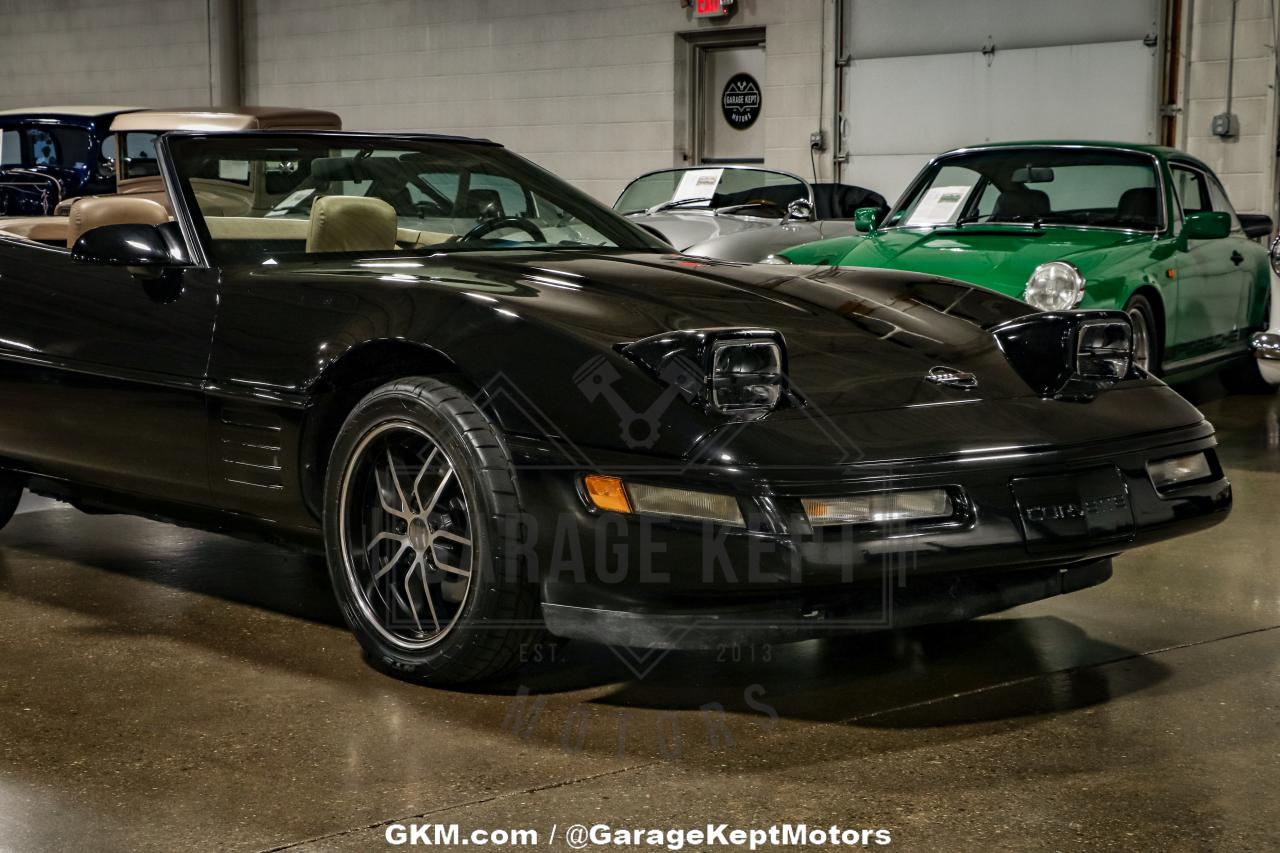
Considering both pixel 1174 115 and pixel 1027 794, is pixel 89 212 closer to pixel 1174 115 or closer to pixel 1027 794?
pixel 1027 794

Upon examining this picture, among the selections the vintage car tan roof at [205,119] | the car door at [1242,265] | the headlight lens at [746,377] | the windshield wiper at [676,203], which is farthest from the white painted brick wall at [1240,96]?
the headlight lens at [746,377]

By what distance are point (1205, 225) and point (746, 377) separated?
15.9 feet

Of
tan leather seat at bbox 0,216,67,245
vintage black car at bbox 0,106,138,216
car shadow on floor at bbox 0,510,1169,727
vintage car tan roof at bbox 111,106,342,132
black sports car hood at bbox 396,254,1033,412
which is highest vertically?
vintage car tan roof at bbox 111,106,342,132

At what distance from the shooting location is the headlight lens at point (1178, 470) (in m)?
2.86

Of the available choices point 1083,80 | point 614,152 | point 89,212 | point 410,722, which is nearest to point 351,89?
point 614,152

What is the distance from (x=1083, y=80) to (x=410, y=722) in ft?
34.6

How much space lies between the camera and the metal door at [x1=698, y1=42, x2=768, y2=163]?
46.1ft

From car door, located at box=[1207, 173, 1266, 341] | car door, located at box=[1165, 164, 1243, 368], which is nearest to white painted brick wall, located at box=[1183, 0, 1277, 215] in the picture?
car door, located at box=[1207, 173, 1266, 341]

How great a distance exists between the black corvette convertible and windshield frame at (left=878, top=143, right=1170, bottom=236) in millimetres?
3315

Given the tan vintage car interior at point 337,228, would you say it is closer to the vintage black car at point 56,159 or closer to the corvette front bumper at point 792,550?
the corvette front bumper at point 792,550

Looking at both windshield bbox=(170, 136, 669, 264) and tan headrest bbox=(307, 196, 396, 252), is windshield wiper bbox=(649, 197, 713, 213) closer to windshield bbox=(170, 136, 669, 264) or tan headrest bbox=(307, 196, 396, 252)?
windshield bbox=(170, 136, 669, 264)

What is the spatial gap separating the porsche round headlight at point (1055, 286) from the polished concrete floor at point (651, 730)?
230cm

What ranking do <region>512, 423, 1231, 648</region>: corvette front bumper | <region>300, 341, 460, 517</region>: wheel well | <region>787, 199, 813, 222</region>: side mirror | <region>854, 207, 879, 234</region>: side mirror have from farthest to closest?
<region>787, 199, 813, 222</region>: side mirror
<region>854, 207, 879, 234</region>: side mirror
<region>300, 341, 460, 517</region>: wheel well
<region>512, 423, 1231, 648</region>: corvette front bumper

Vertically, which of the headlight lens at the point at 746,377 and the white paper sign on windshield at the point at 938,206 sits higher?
the white paper sign on windshield at the point at 938,206
